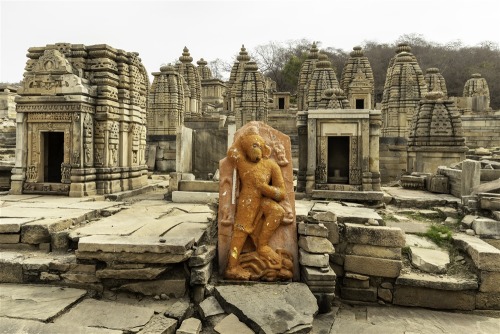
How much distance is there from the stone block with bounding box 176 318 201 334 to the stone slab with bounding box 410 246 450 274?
3.21 m

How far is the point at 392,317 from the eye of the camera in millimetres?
4484

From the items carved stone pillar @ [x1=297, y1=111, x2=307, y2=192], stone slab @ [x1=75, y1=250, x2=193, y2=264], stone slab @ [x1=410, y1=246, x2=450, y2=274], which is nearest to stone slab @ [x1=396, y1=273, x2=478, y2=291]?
stone slab @ [x1=410, y1=246, x2=450, y2=274]

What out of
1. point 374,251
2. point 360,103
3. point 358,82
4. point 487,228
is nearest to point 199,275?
point 374,251

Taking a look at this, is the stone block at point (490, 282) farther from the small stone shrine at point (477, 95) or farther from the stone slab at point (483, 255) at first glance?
the small stone shrine at point (477, 95)

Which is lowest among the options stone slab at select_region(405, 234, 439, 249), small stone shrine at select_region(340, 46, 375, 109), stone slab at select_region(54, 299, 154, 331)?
stone slab at select_region(54, 299, 154, 331)

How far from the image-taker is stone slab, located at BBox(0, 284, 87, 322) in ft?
11.5

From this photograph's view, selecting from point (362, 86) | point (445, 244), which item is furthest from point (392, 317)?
point (362, 86)

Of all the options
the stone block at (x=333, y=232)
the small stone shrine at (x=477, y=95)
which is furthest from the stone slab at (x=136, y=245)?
the small stone shrine at (x=477, y=95)

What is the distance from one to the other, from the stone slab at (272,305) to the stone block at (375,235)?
52.8 inches

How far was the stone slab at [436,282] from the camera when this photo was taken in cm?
459

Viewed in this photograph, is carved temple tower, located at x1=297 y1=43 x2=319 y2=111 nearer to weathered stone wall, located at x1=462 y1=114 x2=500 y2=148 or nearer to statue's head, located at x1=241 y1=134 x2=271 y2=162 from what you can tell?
weathered stone wall, located at x1=462 y1=114 x2=500 y2=148

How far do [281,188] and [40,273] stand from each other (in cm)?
312

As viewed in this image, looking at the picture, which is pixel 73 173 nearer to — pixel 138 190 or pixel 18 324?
pixel 138 190

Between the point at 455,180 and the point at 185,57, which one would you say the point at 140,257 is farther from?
the point at 185,57
